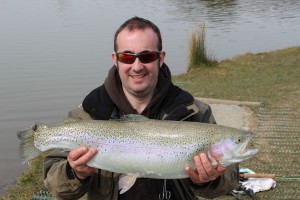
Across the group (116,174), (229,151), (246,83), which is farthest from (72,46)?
(229,151)

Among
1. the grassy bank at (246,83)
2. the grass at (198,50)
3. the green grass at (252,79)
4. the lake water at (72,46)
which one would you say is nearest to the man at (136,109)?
the grassy bank at (246,83)

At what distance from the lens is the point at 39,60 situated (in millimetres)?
16391

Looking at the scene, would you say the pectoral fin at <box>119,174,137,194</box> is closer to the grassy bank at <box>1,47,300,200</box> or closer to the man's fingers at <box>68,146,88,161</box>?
the man's fingers at <box>68,146,88,161</box>

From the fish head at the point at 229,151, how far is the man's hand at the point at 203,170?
0.05 meters

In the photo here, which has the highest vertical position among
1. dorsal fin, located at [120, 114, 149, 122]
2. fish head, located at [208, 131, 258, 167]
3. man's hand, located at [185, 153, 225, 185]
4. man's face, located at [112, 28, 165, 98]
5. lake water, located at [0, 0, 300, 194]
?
man's face, located at [112, 28, 165, 98]

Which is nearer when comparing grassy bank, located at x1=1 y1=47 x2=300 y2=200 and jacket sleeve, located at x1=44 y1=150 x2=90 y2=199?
jacket sleeve, located at x1=44 y1=150 x2=90 y2=199

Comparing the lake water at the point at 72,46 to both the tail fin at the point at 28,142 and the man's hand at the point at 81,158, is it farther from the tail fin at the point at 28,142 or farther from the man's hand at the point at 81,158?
the man's hand at the point at 81,158

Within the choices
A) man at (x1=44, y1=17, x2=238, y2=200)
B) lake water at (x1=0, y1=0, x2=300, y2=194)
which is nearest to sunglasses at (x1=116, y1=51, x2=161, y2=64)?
man at (x1=44, y1=17, x2=238, y2=200)

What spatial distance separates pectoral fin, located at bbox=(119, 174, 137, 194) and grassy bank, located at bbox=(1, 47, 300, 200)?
3.17 m

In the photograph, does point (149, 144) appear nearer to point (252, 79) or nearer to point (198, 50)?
point (252, 79)

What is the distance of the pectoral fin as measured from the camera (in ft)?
9.91

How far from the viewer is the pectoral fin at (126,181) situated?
302 centimetres

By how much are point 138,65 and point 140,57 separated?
0.21ft

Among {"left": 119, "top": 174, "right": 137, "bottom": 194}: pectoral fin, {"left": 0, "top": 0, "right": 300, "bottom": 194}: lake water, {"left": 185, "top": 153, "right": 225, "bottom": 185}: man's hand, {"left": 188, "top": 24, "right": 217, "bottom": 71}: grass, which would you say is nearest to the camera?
{"left": 185, "top": 153, "right": 225, "bottom": 185}: man's hand
